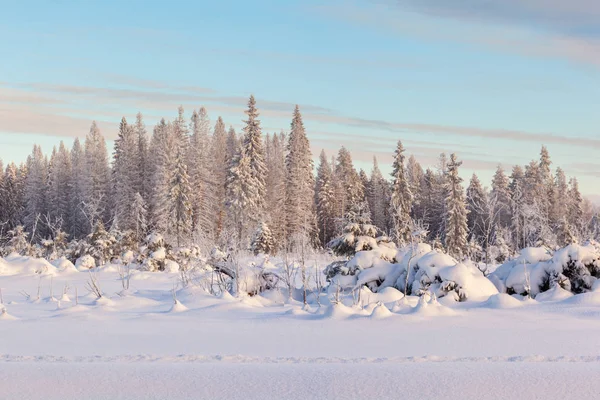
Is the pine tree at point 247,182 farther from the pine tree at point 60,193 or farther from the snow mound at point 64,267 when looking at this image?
the pine tree at point 60,193

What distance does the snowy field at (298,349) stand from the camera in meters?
4.32

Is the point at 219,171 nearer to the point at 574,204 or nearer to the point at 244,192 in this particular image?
the point at 244,192

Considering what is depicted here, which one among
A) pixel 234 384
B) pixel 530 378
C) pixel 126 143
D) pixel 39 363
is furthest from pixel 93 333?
pixel 126 143

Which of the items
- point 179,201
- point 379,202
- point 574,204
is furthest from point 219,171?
point 574,204

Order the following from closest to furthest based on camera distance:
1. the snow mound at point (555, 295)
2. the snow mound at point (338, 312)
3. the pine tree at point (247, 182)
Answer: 1. the snow mound at point (338, 312)
2. the snow mound at point (555, 295)
3. the pine tree at point (247, 182)

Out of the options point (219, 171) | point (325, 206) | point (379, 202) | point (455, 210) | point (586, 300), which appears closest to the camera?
point (586, 300)

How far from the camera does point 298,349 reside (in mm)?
6094

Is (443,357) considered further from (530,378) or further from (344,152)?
(344,152)

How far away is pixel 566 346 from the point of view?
605 centimetres

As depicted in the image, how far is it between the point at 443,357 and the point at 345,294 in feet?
19.3

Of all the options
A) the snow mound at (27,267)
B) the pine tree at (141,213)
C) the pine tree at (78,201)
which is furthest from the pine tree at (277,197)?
the snow mound at (27,267)

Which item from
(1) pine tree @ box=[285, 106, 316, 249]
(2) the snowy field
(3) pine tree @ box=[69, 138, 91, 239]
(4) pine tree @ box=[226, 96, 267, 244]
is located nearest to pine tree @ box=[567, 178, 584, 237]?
(1) pine tree @ box=[285, 106, 316, 249]

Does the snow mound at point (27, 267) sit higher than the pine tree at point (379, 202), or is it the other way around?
the snow mound at point (27, 267)

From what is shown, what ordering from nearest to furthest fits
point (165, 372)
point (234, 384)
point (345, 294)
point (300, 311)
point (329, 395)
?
1. point (329, 395)
2. point (234, 384)
3. point (165, 372)
4. point (300, 311)
5. point (345, 294)
